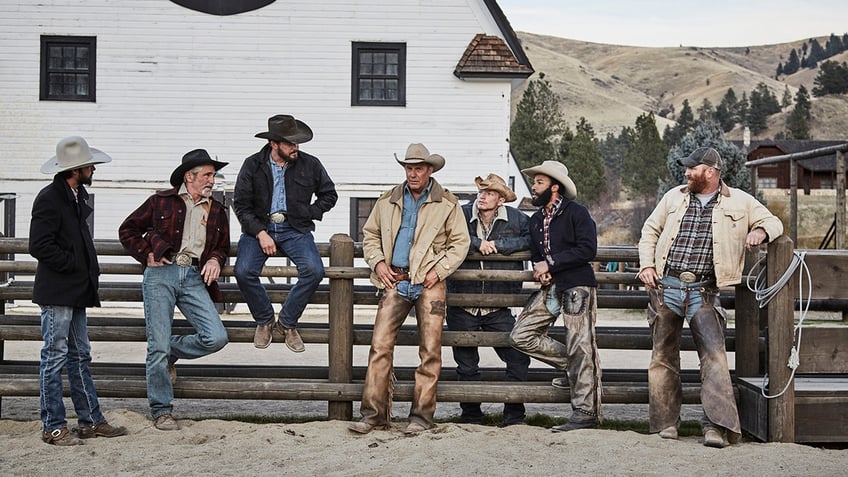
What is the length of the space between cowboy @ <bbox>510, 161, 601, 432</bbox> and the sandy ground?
363 mm

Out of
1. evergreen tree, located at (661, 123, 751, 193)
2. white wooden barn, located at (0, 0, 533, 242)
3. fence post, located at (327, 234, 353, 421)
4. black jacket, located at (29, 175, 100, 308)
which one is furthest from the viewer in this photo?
evergreen tree, located at (661, 123, 751, 193)

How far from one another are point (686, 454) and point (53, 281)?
4542 mm

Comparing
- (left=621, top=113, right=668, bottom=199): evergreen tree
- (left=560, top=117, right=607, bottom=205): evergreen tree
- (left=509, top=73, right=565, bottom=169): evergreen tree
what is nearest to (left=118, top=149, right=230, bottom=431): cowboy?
(left=560, top=117, right=607, bottom=205): evergreen tree

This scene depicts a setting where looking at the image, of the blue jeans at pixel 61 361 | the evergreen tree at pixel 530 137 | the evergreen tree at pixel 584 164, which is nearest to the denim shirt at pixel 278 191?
the blue jeans at pixel 61 361

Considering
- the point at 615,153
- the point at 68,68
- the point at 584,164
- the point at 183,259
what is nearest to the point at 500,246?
the point at 183,259

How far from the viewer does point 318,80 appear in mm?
19172

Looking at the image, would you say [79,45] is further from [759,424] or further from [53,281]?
[759,424]

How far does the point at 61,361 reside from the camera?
22.7 feet

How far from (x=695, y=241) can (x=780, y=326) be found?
889mm

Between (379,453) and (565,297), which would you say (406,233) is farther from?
(379,453)

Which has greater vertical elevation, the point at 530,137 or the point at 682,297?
the point at 530,137

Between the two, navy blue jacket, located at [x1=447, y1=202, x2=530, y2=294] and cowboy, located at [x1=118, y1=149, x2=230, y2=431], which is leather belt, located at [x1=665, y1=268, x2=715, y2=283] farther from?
cowboy, located at [x1=118, y1=149, x2=230, y2=431]

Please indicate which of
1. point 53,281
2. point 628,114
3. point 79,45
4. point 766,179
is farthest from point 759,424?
point 628,114

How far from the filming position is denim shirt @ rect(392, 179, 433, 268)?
737cm
